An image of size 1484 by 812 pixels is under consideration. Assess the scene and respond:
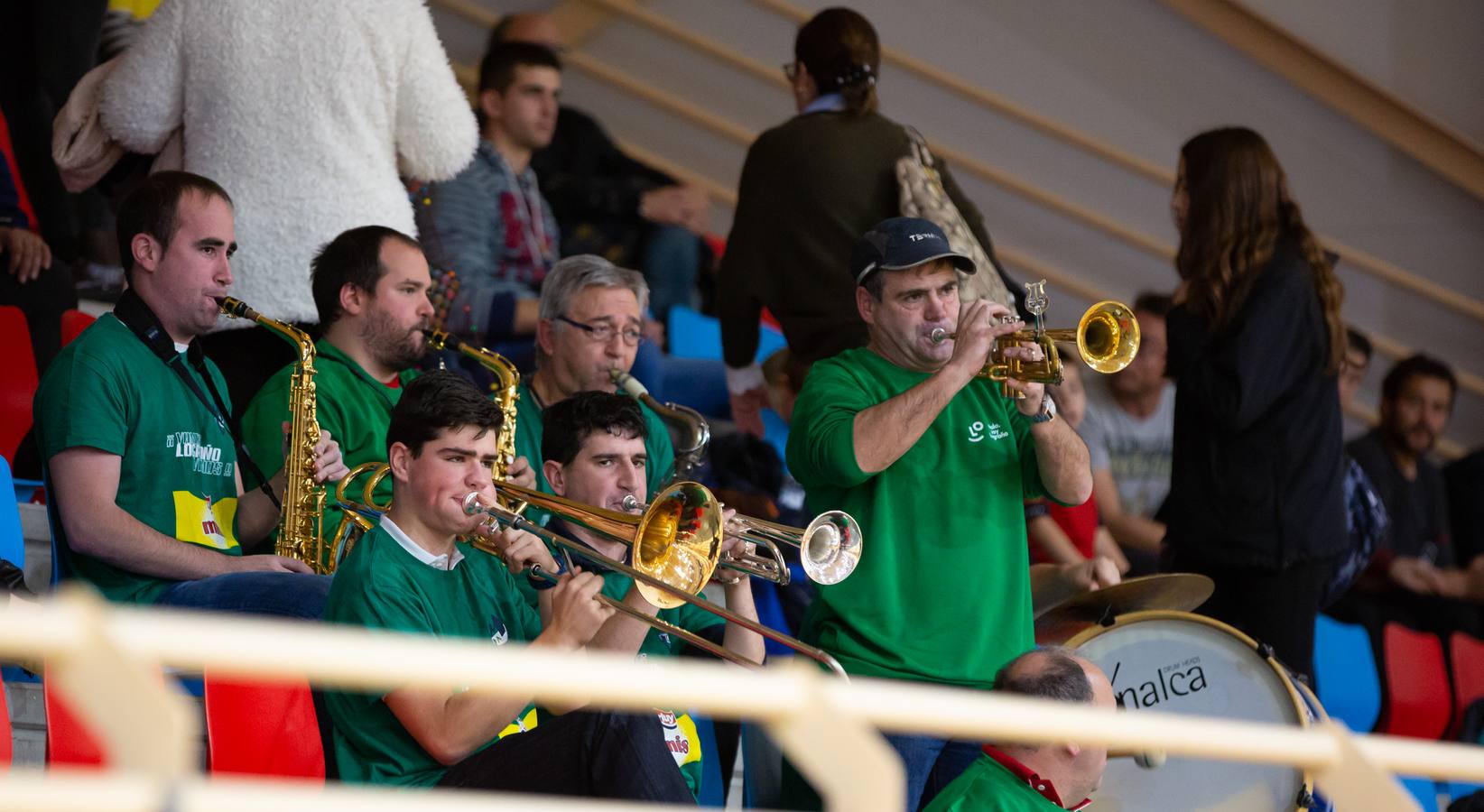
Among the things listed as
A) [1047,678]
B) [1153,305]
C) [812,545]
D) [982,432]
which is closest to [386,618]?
[812,545]

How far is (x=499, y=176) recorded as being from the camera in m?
5.18

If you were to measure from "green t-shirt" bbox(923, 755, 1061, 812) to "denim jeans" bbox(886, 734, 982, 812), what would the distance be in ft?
0.62

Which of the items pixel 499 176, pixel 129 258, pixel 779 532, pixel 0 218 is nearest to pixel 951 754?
pixel 779 532

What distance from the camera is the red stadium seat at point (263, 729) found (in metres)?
2.72

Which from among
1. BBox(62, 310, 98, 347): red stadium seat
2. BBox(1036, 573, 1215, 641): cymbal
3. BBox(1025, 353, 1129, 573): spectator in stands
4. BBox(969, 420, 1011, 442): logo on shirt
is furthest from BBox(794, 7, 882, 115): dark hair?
BBox(62, 310, 98, 347): red stadium seat

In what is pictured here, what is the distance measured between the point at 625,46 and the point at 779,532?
5056 millimetres

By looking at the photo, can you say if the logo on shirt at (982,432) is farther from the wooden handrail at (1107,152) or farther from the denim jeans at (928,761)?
the wooden handrail at (1107,152)

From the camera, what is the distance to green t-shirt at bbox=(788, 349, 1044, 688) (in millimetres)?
3186

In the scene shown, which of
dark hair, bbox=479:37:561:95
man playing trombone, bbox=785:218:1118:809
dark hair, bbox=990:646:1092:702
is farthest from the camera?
dark hair, bbox=479:37:561:95

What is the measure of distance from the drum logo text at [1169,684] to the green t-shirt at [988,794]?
2.72 ft

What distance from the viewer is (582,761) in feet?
9.29

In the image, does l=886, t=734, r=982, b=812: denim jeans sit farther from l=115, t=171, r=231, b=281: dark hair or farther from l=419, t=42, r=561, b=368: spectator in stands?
l=419, t=42, r=561, b=368: spectator in stands

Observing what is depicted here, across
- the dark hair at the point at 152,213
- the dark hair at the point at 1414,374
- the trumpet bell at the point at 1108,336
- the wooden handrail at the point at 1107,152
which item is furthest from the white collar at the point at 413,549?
the wooden handrail at the point at 1107,152

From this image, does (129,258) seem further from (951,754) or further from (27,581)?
(951,754)
